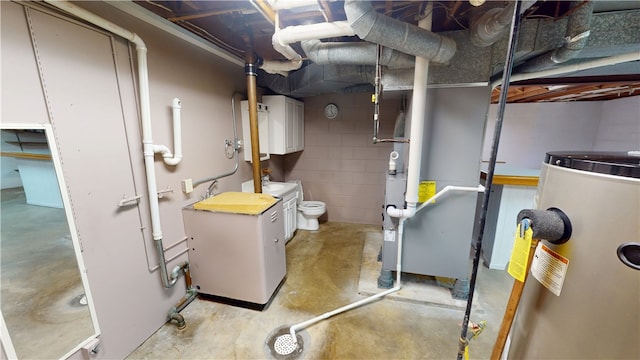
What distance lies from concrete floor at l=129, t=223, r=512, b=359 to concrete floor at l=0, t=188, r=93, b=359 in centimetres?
53

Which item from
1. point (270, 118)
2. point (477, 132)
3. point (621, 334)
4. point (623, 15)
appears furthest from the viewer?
point (270, 118)

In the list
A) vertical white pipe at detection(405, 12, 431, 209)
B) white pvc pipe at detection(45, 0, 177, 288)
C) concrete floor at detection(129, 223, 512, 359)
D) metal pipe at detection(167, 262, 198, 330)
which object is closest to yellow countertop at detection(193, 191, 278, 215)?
white pvc pipe at detection(45, 0, 177, 288)

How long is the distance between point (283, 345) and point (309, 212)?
1.97 meters

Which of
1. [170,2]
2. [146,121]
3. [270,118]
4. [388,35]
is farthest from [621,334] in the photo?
[270,118]

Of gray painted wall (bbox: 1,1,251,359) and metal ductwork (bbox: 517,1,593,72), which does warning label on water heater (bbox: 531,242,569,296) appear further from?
gray painted wall (bbox: 1,1,251,359)

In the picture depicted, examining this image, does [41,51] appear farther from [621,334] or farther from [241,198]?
[621,334]

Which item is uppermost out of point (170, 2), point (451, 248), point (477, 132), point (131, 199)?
point (170, 2)

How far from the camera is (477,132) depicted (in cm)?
184

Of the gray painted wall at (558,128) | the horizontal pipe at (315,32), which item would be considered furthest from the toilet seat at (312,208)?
the gray painted wall at (558,128)

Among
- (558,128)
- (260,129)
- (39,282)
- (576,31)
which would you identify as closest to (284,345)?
(39,282)

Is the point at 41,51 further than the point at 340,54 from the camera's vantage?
No

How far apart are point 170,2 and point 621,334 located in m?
2.57

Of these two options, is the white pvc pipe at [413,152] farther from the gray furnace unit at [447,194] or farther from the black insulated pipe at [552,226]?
the black insulated pipe at [552,226]

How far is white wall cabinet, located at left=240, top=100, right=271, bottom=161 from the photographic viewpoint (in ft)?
9.27
